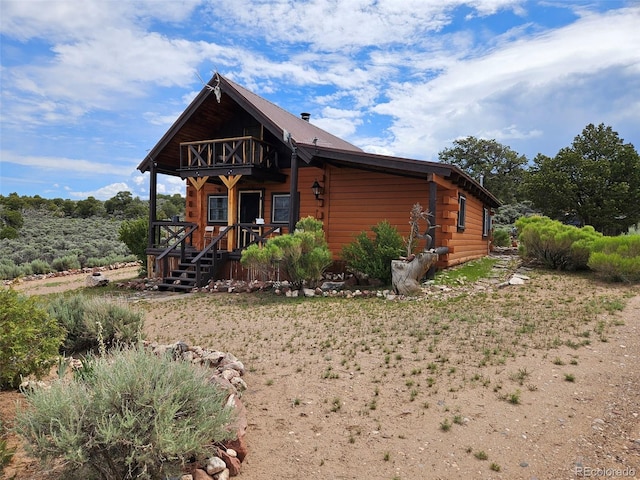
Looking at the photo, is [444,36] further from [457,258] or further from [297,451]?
[297,451]

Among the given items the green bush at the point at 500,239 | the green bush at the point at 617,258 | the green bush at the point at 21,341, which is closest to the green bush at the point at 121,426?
the green bush at the point at 21,341

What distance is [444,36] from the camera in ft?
33.1

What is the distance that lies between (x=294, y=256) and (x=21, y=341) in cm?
582

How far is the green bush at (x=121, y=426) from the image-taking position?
2.27 metres

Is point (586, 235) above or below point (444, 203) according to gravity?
below

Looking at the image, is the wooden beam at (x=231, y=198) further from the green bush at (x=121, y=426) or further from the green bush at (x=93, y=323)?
the green bush at (x=121, y=426)

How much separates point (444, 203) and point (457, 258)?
2.24 meters

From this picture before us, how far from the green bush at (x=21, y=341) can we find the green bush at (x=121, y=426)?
1.11 metres

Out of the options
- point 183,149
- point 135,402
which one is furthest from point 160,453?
point 183,149

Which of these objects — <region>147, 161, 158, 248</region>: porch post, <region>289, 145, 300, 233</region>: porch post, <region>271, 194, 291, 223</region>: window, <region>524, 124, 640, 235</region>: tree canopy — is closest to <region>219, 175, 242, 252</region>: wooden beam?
<region>271, 194, 291, 223</region>: window

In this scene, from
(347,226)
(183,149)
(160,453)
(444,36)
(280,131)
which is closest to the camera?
(160,453)

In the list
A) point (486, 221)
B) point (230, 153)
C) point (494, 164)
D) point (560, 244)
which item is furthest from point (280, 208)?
point (494, 164)

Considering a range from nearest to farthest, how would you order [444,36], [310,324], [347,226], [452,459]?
[452,459]
[310,324]
[444,36]
[347,226]

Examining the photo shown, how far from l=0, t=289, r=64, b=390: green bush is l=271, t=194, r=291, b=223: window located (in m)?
9.65
